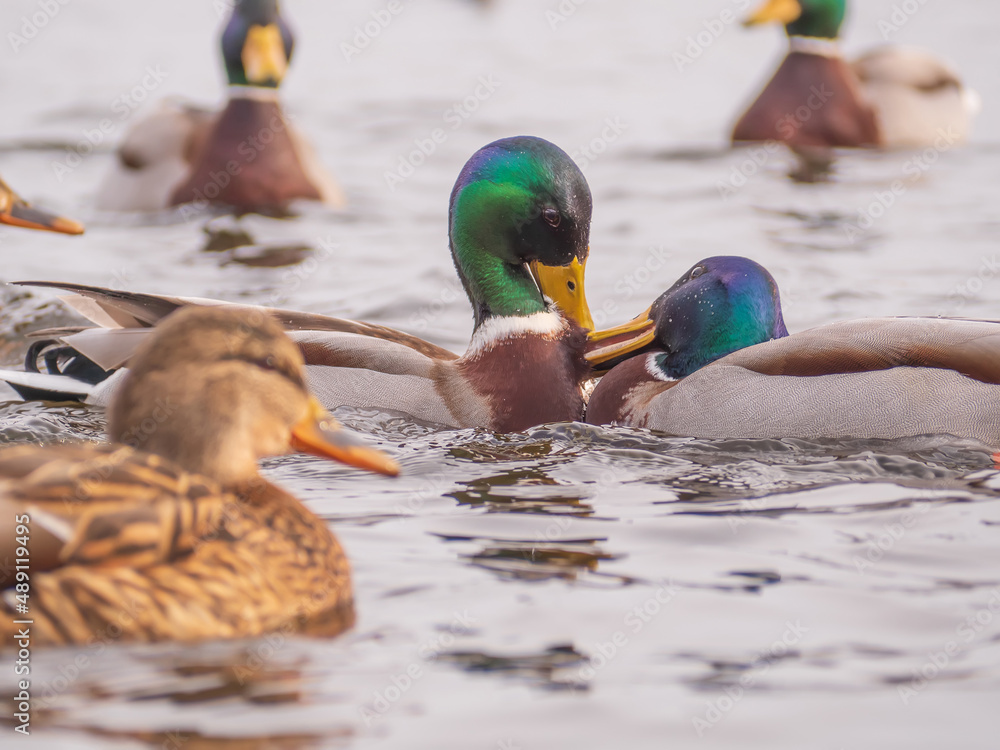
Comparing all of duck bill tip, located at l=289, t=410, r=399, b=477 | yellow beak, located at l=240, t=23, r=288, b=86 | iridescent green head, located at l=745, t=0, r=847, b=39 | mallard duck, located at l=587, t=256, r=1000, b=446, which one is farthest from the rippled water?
iridescent green head, located at l=745, t=0, r=847, b=39

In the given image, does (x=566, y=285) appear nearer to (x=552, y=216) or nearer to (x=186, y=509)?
(x=552, y=216)

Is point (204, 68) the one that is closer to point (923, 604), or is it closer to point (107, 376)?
point (107, 376)

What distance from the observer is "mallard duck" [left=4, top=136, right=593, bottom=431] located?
260 inches

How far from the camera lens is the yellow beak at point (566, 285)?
6.77 metres

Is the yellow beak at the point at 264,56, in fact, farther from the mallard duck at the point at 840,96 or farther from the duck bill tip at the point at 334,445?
the duck bill tip at the point at 334,445

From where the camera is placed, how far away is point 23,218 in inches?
289

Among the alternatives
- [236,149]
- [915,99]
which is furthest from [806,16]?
[236,149]

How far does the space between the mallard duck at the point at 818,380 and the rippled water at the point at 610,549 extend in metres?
0.11

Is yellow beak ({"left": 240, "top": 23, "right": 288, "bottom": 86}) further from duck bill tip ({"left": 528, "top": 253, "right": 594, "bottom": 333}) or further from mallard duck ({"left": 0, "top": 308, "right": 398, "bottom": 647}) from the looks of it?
mallard duck ({"left": 0, "top": 308, "right": 398, "bottom": 647})

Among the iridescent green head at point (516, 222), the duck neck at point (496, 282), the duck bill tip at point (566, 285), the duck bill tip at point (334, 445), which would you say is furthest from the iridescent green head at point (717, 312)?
the duck bill tip at point (334, 445)

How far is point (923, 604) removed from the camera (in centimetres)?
449

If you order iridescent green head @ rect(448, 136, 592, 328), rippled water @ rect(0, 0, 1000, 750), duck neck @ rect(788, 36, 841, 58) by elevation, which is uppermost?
duck neck @ rect(788, 36, 841, 58)

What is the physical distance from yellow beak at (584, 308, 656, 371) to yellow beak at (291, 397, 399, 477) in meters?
2.59

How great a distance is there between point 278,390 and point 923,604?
6.61 ft
